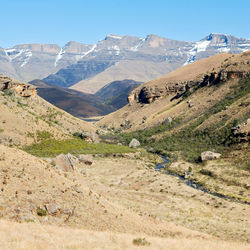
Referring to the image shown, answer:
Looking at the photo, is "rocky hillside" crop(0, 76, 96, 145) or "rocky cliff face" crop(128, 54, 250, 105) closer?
"rocky hillside" crop(0, 76, 96, 145)

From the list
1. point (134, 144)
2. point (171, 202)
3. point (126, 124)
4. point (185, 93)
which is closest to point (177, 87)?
point (185, 93)

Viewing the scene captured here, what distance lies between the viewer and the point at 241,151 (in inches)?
2672

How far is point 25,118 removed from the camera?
265 ft

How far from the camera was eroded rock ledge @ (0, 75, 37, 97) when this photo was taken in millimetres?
95938

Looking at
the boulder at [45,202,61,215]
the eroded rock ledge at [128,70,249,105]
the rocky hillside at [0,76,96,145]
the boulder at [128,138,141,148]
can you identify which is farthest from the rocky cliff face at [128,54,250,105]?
the boulder at [45,202,61,215]

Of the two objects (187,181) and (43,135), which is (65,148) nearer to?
(43,135)

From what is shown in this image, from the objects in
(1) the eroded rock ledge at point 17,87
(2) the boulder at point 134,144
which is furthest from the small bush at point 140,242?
(1) the eroded rock ledge at point 17,87

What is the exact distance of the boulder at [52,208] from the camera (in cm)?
2567

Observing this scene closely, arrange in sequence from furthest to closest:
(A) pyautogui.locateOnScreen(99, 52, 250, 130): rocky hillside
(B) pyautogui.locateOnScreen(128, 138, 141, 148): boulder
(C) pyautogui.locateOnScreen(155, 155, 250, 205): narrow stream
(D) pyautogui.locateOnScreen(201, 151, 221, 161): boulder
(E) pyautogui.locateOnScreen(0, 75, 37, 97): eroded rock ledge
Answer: (A) pyautogui.locateOnScreen(99, 52, 250, 130): rocky hillside < (B) pyautogui.locateOnScreen(128, 138, 141, 148): boulder < (E) pyautogui.locateOnScreen(0, 75, 37, 97): eroded rock ledge < (D) pyautogui.locateOnScreen(201, 151, 221, 161): boulder < (C) pyautogui.locateOnScreen(155, 155, 250, 205): narrow stream

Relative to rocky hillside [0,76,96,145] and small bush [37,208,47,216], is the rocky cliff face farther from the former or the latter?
small bush [37,208,47,216]

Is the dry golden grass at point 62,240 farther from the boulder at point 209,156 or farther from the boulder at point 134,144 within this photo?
the boulder at point 134,144

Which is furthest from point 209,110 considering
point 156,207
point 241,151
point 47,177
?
point 47,177

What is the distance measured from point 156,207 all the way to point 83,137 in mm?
57506

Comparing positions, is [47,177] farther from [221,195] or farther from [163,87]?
[163,87]
